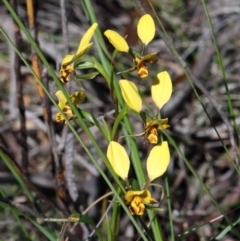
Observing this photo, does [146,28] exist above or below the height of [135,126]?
above

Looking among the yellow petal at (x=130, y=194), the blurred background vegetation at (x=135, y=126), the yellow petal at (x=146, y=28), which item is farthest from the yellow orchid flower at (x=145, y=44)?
the blurred background vegetation at (x=135, y=126)

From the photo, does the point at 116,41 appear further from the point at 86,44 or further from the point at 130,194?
the point at 130,194

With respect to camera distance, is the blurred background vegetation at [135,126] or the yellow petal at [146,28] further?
the blurred background vegetation at [135,126]

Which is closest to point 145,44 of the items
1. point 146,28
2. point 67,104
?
point 146,28

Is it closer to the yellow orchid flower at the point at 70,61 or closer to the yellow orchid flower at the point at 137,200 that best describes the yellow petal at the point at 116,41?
the yellow orchid flower at the point at 70,61

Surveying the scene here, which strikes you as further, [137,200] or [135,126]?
[135,126]

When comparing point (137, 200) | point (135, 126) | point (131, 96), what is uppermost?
point (131, 96)
